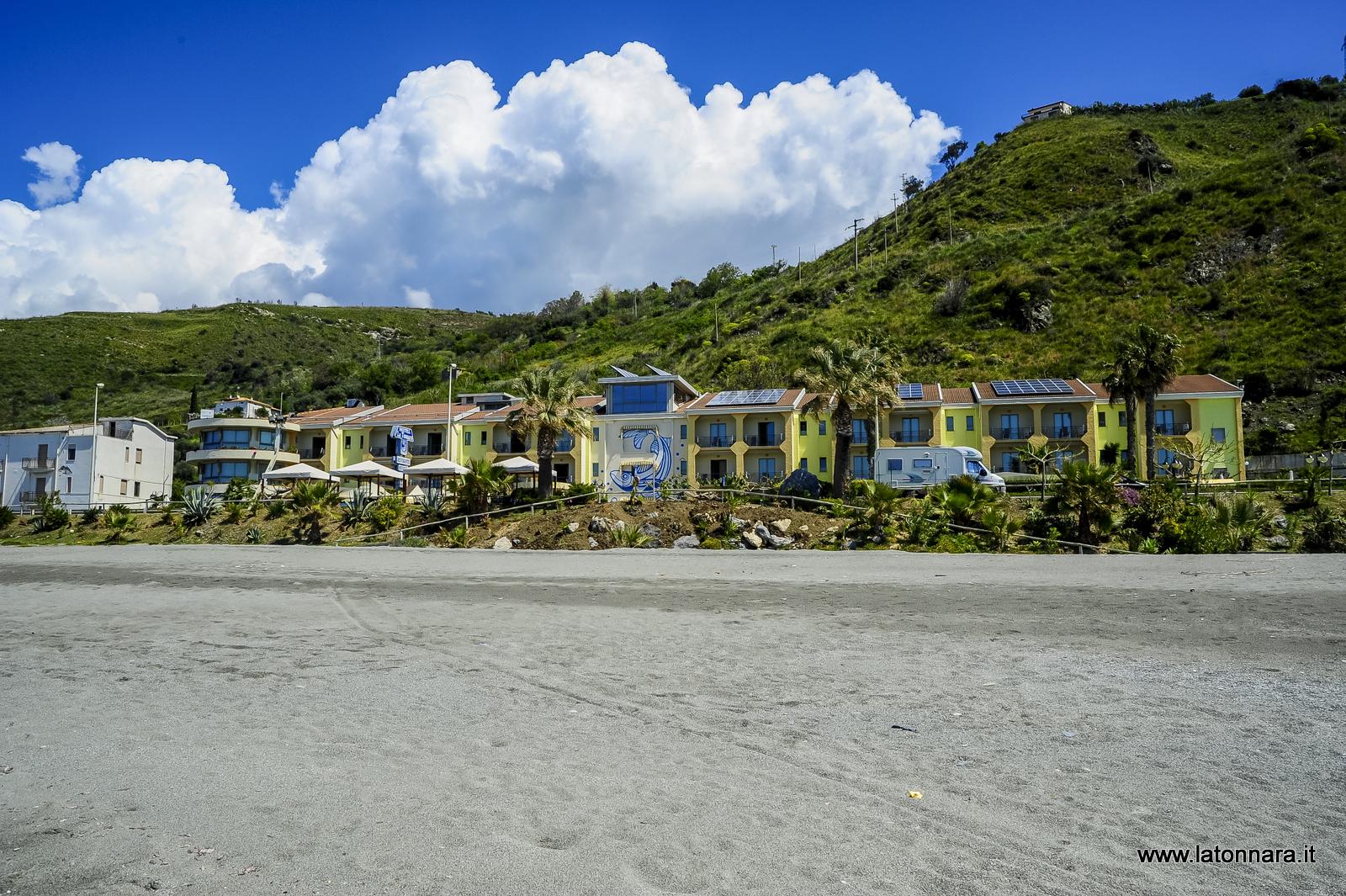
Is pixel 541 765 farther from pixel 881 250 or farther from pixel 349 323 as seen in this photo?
pixel 349 323

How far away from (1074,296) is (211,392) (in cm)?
9857

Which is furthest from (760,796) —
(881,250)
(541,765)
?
(881,250)

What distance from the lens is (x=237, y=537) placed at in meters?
36.3

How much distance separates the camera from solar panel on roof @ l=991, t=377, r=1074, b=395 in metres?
52.6

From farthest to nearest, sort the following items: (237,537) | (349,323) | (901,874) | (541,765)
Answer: (349,323)
(237,537)
(541,765)
(901,874)

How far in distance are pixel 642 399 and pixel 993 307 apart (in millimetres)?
43256

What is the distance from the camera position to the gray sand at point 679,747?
4.84 meters

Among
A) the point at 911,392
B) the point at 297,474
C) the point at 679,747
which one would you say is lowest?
the point at 679,747

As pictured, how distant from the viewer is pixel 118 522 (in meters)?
38.0

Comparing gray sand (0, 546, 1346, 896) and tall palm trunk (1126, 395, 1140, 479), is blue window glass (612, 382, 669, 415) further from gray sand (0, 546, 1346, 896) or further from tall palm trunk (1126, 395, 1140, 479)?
gray sand (0, 546, 1346, 896)

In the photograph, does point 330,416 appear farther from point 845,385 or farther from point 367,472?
point 845,385

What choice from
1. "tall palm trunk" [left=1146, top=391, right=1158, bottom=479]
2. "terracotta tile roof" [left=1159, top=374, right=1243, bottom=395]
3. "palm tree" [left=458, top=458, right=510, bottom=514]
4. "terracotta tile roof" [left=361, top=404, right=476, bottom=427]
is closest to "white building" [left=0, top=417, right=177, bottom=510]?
"terracotta tile roof" [left=361, top=404, right=476, bottom=427]

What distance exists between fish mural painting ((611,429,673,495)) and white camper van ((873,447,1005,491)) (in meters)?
15.0

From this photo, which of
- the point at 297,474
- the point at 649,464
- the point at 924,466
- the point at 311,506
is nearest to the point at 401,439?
the point at 297,474
